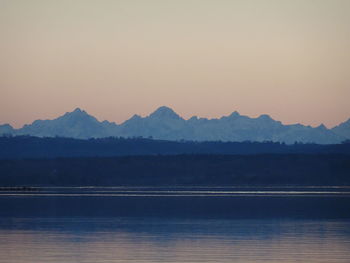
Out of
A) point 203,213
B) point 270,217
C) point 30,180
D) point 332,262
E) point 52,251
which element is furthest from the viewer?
point 30,180

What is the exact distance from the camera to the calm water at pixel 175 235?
1630 inches

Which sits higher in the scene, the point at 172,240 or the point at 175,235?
the point at 175,235

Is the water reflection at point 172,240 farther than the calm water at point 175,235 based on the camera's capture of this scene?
No

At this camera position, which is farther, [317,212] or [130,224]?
[317,212]

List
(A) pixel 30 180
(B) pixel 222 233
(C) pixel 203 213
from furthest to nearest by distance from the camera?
(A) pixel 30 180, (C) pixel 203 213, (B) pixel 222 233

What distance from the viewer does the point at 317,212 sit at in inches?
2790

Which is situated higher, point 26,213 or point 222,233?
point 26,213

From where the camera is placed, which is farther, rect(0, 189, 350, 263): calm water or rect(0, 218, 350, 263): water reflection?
rect(0, 189, 350, 263): calm water

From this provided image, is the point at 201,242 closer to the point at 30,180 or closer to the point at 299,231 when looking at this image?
the point at 299,231

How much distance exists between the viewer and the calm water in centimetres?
4141

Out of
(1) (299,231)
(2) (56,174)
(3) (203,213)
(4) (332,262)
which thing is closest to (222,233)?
(1) (299,231)

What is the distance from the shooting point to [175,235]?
50844mm

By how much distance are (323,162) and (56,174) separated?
144 ft

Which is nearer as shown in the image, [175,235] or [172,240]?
[172,240]
